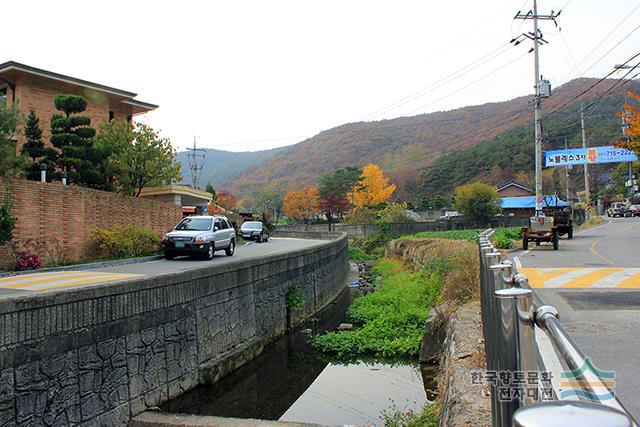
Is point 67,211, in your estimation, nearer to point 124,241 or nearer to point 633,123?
point 124,241

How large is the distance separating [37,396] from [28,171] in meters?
21.3

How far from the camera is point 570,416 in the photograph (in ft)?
3.85

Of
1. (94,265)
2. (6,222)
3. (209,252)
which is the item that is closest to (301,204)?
(209,252)

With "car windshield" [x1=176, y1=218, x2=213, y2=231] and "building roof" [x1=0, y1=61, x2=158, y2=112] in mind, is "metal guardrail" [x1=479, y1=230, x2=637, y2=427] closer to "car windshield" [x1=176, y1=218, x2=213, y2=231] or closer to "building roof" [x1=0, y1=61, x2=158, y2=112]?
"car windshield" [x1=176, y1=218, x2=213, y2=231]

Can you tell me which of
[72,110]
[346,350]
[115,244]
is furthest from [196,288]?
[72,110]

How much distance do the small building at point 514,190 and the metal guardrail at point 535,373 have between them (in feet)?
264

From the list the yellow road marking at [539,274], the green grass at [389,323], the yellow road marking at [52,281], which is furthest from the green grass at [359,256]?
the yellow road marking at [52,281]

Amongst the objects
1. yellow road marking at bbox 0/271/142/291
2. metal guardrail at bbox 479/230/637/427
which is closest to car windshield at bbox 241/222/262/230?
yellow road marking at bbox 0/271/142/291

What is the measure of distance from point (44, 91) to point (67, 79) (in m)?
1.57

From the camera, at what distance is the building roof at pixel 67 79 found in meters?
30.5

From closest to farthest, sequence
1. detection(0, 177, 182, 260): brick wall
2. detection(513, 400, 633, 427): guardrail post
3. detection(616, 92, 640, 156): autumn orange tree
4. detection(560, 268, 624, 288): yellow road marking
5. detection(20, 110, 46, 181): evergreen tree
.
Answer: detection(513, 400, 633, 427): guardrail post → detection(560, 268, 624, 288): yellow road marking → detection(0, 177, 182, 260): brick wall → detection(616, 92, 640, 156): autumn orange tree → detection(20, 110, 46, 181): evergreen tree

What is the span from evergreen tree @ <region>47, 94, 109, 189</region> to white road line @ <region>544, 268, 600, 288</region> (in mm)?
21103

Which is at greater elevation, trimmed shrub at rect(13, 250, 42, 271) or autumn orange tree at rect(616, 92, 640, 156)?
autumn orange tree at rect(616, 92, 640, 156)

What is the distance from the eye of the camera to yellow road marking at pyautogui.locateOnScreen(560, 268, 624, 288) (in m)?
11.4
